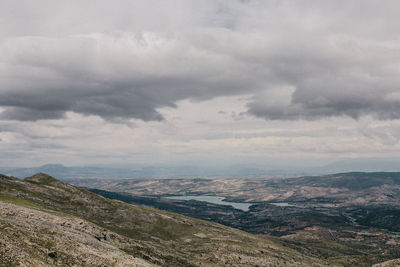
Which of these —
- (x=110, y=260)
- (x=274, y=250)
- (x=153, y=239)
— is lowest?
(x=274, y=250)

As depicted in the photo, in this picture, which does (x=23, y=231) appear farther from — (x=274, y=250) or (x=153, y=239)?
(x=274, y=250)

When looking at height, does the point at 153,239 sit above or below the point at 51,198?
below

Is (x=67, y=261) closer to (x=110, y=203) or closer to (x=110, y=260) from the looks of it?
(x=110, y=260)

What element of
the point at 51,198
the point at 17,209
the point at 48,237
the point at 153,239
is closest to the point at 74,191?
the point at 51,198

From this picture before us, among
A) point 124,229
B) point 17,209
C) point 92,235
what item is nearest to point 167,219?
point 124,229

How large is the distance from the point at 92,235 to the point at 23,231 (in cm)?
3204

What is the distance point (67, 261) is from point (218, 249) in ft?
304

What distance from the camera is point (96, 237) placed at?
346 ft

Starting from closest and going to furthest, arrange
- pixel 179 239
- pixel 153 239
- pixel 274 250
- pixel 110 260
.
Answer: pixel 110 260
pixel 153 239
pixel 179 239
pixel 274 250

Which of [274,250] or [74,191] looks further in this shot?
[74,191]

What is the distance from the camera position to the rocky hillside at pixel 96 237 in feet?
235

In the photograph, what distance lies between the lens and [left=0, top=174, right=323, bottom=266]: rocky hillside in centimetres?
7169

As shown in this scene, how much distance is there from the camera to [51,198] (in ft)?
563

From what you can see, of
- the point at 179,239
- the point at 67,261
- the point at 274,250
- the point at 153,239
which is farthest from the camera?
the point at 274,250
